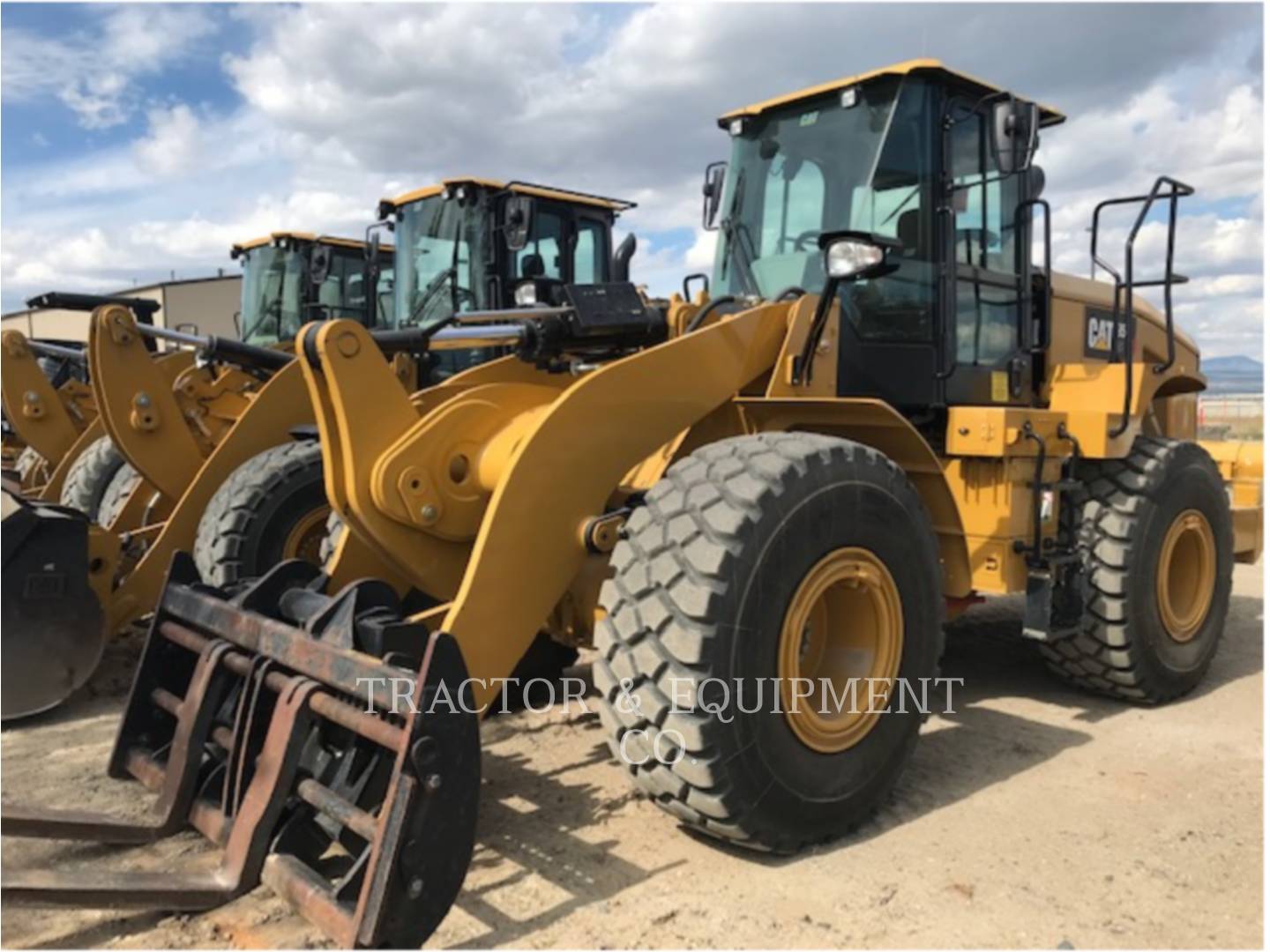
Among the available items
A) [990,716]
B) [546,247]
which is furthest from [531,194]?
[990,716]

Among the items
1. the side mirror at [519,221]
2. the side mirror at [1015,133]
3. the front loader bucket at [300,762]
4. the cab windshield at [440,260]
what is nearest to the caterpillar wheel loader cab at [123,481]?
the cab windshield at [440,260]

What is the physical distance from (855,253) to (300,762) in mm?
2526

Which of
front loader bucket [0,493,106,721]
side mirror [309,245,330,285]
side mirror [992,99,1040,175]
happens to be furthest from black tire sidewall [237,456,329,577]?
side mirror [309,245,330,285]

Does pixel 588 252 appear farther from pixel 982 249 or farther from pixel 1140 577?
pixel 1140 577

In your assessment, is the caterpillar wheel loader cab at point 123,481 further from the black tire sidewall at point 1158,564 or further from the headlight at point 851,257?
the black tire sidewall at point 1158,564

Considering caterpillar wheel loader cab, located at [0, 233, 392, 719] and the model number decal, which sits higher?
the model number decal

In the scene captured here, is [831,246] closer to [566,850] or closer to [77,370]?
[566,850]

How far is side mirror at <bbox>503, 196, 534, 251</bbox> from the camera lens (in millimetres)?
7215

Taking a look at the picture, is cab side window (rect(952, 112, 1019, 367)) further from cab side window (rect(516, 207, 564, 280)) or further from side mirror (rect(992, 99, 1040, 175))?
cab side window (rect(516, 207, 564, 280))

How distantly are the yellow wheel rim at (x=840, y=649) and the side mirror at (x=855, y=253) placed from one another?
1030 millimetres

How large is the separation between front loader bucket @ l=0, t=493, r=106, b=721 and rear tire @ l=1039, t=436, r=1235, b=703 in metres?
4.69

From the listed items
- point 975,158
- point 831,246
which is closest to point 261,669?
point 831,246

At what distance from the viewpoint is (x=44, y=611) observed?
474 cm

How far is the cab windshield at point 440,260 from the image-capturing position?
306 inches
